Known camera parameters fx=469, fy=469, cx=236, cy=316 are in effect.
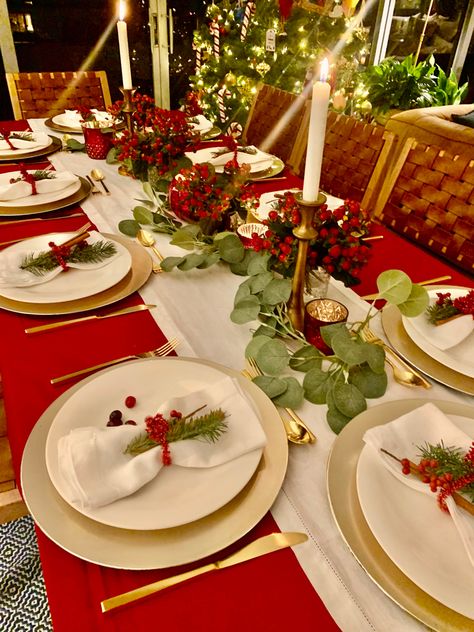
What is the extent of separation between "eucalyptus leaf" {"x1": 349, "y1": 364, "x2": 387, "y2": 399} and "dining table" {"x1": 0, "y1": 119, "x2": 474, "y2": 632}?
2 centimetres

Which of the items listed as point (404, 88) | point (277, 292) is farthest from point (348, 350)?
point (404, 88)

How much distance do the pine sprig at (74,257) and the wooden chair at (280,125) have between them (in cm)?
99

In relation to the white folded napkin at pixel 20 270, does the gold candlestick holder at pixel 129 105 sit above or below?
above

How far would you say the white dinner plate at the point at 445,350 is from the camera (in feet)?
2.23

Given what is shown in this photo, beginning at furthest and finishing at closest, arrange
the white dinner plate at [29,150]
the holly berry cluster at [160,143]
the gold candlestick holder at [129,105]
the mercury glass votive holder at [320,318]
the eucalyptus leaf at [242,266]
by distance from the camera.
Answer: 1. the white dinner plate at [29,150]
2. the gold candlestick holder at [129,105]
3. the holly berry cluster at [160,143]
4. the eucalyptus leaf at [242,266]
5. the mercury glass votive holder at [320,318]

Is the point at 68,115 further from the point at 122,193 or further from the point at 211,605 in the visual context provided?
the point at 211,605

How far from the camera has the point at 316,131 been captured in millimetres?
602

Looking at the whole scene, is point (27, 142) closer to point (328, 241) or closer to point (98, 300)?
point (98, 300)

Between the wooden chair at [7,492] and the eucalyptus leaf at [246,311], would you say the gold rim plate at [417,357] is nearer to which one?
the eucalyptus leaf at [246,311]

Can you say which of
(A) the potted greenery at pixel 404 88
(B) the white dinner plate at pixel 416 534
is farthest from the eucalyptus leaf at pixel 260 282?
(A) the potted greenery at pixel 404 88

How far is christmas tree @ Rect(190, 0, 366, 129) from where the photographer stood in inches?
124

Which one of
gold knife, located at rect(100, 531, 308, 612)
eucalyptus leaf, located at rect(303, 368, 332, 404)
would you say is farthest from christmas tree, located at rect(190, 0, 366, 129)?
gold knife, located at rect(100, 531, 308, 612)

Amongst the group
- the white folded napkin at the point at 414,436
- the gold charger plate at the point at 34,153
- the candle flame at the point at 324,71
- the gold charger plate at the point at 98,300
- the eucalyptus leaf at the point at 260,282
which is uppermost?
the candle flame at the point at 324,71

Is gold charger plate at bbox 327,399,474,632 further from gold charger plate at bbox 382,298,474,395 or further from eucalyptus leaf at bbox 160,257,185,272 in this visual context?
eucalyptus leaf at bbox 160,257,185,272
